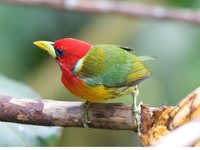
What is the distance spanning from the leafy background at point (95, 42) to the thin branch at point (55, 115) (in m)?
2.18

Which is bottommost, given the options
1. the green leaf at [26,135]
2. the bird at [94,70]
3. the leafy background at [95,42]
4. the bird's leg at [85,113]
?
the leafy background at [95,42]

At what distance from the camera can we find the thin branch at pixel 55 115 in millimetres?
1985

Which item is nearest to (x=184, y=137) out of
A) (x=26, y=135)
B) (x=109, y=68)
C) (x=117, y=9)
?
(x=109, y=68)

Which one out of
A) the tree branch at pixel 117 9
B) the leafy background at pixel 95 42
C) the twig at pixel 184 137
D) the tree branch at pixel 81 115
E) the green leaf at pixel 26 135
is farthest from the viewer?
the leafy background at pixel 95 42

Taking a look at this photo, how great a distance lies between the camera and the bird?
2.21 m

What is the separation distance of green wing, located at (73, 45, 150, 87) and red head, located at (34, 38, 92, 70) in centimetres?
3

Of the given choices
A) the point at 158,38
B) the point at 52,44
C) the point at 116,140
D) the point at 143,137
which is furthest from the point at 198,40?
the point at 143,137

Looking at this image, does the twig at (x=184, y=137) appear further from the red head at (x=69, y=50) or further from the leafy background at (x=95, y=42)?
the leafy background at (x=95, y=42)

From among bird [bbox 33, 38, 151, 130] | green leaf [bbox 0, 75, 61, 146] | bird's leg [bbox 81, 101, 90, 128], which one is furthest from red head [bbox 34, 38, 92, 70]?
green leaf [bbox 0, 75, 61, 146]

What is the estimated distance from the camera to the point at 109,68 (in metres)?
2.30

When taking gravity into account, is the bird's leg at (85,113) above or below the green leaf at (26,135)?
above

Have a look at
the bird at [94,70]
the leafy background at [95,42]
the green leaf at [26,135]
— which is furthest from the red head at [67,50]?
the leafy background at [95,42]

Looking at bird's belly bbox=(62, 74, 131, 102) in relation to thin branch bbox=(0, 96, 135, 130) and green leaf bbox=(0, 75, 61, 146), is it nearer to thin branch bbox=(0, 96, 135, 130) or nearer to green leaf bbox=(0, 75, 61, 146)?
thin branch bbox=(0, 96, 135, 130)

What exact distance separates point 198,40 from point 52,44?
98.1 inches
